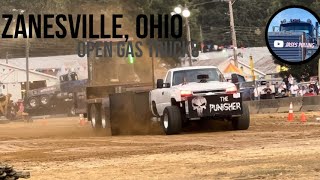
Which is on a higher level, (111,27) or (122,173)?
(111,27)

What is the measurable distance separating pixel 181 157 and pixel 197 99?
7.26 m

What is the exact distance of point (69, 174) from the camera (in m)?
12.3

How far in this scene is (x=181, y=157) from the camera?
14.2 metres

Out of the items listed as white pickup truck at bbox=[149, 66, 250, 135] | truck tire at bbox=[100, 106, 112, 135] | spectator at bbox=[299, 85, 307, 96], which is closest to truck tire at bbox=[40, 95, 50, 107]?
spectator at bbox=[299, 85, 307, 96]

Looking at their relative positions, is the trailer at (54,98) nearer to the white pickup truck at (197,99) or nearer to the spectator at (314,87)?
the spectator at (314,87)

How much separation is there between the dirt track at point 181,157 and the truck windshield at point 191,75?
80.7 inches

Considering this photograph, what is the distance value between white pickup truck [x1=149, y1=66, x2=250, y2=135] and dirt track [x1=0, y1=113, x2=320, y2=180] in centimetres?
82

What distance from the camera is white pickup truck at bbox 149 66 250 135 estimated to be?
21297mm

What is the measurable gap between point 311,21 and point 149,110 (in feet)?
22.9

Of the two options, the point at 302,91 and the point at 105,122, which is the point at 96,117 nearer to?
the point at 105,122

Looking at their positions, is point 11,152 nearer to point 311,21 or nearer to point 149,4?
point 311,21

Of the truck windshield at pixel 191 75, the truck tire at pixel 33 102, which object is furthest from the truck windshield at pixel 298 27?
the truck tire at pixel 33 102

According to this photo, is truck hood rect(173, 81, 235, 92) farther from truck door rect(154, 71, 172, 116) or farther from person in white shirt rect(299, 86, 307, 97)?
person in white shirt rect(299, 86, 307, 97)

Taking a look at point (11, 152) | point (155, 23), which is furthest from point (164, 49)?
point (11, 152)
